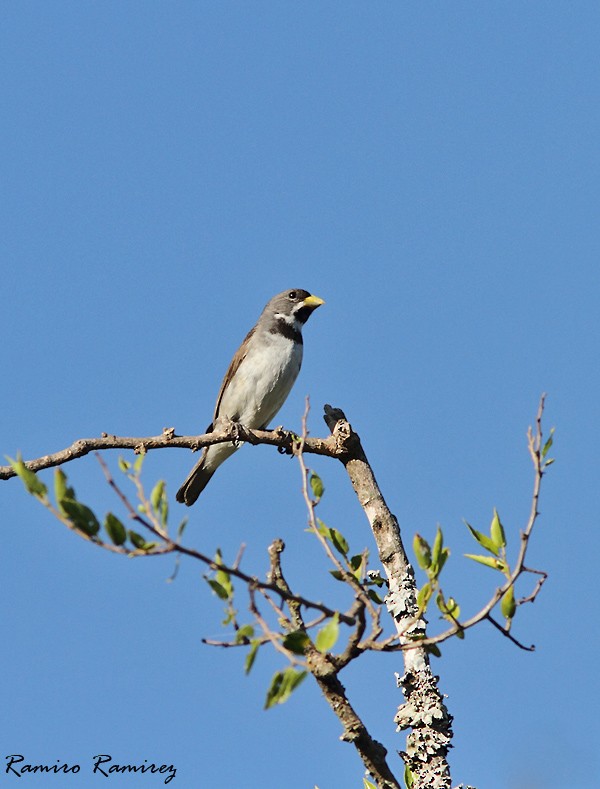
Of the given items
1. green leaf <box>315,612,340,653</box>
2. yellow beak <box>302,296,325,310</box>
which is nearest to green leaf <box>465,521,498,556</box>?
green leaf <box>315,612,340,653</box>

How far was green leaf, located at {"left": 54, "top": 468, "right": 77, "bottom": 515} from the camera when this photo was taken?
2.89 meters

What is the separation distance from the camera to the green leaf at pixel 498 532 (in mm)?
3697

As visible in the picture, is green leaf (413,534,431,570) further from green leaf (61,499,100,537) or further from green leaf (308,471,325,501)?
green leaf (61,499,100,537)

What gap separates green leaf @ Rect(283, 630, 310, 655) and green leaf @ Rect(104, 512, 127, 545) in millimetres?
607

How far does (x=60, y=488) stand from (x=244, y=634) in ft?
2.27

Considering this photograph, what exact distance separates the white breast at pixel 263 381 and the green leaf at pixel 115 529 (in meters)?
6.98

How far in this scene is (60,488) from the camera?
9.49 feet

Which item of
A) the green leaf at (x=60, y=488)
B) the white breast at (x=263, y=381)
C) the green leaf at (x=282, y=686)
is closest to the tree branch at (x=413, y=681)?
the green leaf at (x=282, y=686)

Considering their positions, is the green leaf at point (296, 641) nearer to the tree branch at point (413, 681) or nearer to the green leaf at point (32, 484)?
the green leaf at point (32, 484)

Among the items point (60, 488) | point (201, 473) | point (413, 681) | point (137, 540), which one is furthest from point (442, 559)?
point (201, 473)

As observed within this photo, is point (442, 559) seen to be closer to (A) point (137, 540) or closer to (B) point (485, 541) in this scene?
(B) point (485, 541)

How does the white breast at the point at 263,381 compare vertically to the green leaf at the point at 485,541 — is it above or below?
above

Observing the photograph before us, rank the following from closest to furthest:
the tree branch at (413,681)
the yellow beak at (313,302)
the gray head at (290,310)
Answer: the tree branch at (413,681) < the gray head at (290,310) < the yellow beak at (313,302)

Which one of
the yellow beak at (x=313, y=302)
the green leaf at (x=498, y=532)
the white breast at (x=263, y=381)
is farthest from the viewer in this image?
the yellow beak at (x=313, y=302)
